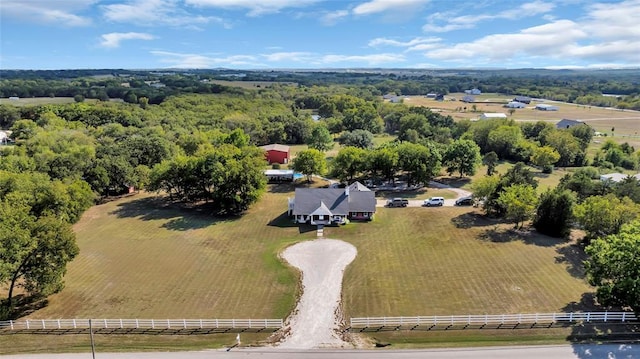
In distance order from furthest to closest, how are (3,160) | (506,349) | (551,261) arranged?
(3,160)
(551,261)
(506,349)

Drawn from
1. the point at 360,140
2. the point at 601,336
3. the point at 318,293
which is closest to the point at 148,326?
the point at 318,293

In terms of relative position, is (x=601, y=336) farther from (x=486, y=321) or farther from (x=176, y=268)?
(x=176, y=268)

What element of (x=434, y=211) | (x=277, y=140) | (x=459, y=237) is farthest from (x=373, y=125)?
(x=459, y=237)

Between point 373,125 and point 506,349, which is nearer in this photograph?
point 506,349

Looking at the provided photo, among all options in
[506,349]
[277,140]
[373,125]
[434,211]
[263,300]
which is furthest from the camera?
[373,125]

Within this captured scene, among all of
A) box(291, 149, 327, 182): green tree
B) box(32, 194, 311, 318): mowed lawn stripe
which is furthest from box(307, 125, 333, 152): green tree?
box(32, 194, 311, 318): mowed lawn stripe

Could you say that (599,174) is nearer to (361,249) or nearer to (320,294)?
(361,249)

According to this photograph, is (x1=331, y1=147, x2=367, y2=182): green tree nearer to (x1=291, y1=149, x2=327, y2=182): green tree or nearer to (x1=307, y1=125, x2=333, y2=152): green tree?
(x1=291, y1=149, x2=327, y2=182): green tree
